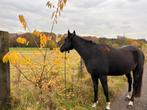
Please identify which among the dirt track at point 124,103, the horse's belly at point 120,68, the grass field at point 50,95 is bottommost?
the dirt track at point 124,103

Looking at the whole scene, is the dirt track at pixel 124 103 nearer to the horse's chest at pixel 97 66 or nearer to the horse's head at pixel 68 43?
the horse's chest at pixel 97 66

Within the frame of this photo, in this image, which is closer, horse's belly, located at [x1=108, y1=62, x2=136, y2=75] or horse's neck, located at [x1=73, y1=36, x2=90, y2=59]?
horse's neck, located at [x1=73, y1=36, x2=90, y2=59]

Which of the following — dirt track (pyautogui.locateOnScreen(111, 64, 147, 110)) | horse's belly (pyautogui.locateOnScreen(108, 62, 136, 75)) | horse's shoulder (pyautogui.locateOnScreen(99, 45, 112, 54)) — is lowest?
dirt track (pyautogui.locateOnScreen(111, 64, 147, 110))

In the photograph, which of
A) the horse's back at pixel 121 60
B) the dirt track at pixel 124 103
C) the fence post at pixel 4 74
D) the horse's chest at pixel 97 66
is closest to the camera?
the fence post at pixel 4 74

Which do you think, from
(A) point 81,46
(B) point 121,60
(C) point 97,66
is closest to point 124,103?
(B) point 121,60

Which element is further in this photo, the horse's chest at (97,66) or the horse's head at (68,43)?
the horse's head at (68,43)

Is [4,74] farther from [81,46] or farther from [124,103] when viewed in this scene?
[124,103]

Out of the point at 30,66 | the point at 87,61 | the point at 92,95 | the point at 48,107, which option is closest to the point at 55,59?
the point at 30,66

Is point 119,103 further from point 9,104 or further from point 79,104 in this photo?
point 9,104

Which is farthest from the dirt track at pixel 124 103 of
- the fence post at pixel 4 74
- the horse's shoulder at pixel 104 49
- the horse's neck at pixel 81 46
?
the fence post at pixel 4 74

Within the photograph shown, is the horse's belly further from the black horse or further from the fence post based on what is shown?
the fence post

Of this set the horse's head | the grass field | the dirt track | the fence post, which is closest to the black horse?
the horse's head

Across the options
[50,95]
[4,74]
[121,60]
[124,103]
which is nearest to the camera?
[4,74]

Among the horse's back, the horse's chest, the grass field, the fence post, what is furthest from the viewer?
the horse's back
